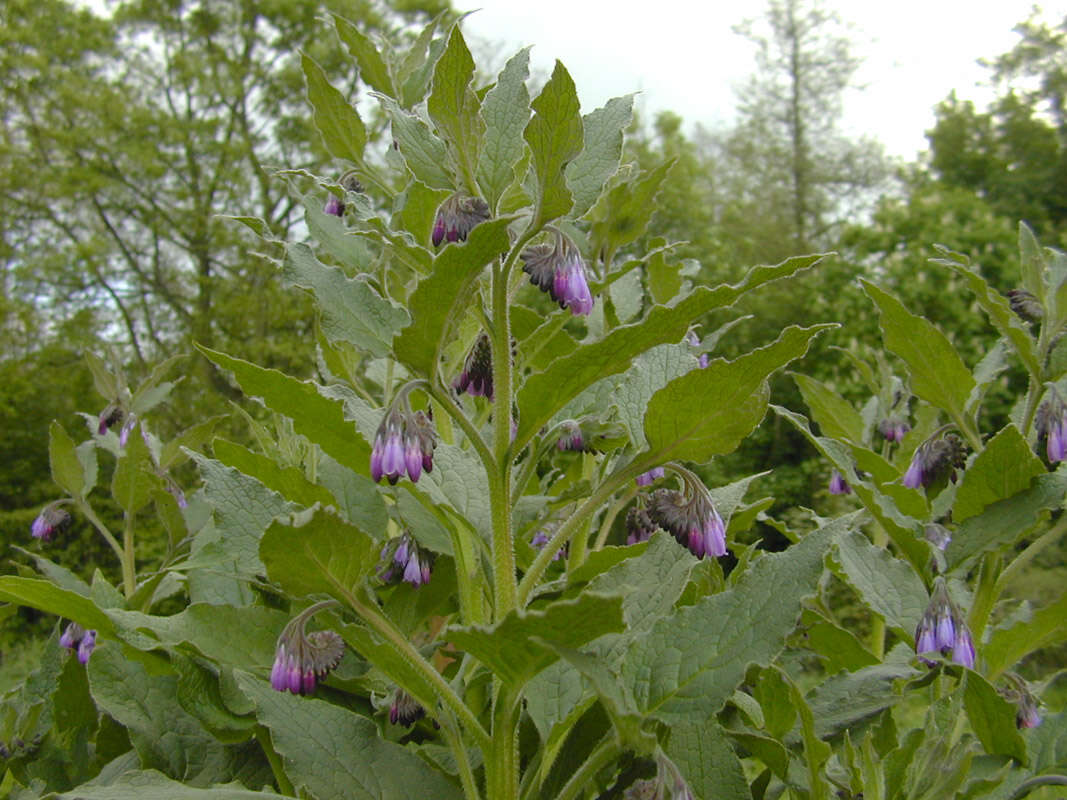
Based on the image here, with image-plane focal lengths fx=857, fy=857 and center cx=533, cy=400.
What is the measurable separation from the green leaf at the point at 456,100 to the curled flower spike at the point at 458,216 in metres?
0.07

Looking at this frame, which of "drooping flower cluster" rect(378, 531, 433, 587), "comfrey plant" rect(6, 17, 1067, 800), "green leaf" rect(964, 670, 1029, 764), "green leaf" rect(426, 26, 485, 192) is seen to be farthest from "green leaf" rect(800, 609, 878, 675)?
"green leaf" rect(426, 26, 485, 192)

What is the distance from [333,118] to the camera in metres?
1.62

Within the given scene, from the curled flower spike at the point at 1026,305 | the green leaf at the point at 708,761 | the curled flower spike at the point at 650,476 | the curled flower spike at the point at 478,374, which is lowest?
the green leaf at the point at 708,761

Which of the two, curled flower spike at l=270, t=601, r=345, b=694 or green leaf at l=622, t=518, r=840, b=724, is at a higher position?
curled flower spike at l=270, t=601, r=345, b=694

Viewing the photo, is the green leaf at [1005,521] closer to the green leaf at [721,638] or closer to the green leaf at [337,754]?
the green leaf at [721,638]

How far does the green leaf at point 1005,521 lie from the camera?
4.45 feet

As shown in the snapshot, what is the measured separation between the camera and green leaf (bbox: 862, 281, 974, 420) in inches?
59.4

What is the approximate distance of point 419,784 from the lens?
3.77 ft

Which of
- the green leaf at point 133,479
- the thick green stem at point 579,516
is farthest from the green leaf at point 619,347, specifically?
the green leaf at point 133,479

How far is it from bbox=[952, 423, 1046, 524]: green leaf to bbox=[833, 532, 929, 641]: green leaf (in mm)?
171

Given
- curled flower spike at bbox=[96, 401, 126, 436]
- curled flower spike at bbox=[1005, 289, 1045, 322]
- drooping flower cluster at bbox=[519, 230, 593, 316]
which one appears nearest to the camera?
drooping flower cluster at bbox=[519, 230, 593, 316]

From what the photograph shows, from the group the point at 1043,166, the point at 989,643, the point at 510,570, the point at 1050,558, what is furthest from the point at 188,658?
the point at 1043,166

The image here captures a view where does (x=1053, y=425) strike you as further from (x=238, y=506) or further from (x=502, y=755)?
(x=238, y=506)

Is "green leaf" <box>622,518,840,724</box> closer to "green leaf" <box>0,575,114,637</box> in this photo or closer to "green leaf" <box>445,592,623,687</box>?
"green leaf" <box>445,592,623,687</box>
